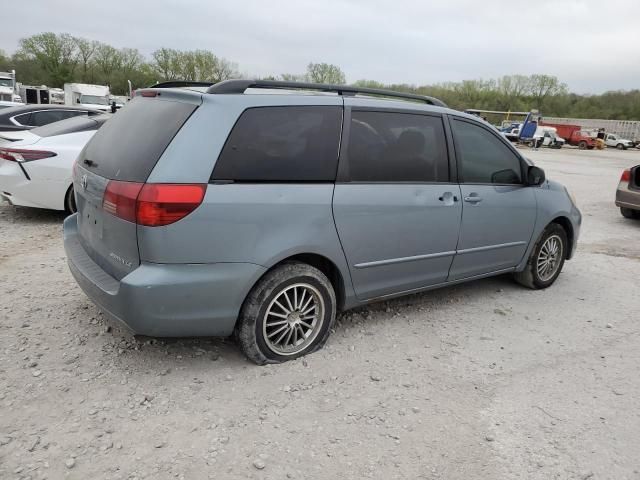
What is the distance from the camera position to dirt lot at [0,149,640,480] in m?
2.43

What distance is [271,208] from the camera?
300 cm

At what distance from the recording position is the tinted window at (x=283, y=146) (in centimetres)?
294

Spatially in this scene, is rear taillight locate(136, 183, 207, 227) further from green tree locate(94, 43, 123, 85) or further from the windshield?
green tree locate(94, 43, 123, 85)

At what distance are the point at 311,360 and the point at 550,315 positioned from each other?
2.38m

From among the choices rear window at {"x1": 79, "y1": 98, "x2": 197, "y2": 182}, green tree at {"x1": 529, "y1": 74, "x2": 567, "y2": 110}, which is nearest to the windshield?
rear window at {"x1": 79, "y1": 98, "x2": 197, "y2": 182}

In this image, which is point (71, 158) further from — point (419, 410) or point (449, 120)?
point (419, 410)

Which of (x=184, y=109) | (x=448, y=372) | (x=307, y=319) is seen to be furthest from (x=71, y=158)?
(x=448, y=372)

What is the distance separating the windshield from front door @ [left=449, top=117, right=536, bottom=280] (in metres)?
36.4

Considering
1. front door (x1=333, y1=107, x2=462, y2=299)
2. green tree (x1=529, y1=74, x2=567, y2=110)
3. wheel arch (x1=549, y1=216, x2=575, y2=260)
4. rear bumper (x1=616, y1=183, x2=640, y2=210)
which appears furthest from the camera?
green tree (x1=529, y1=74, x2=567, y2=110)

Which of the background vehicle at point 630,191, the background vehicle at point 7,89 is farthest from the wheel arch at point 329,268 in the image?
the background vehicle at point 7,89

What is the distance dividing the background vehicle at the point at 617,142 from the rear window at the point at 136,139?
54.9 meters

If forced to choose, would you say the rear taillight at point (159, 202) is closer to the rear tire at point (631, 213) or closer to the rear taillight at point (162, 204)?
the rear taillight at point (162, 204)

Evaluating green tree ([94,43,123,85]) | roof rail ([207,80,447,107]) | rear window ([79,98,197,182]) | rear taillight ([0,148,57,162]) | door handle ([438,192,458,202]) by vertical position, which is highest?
green tree ([94,43,123,85])

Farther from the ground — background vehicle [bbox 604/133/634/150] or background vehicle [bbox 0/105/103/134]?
background vehicle [bbox 0/105/103/134]
